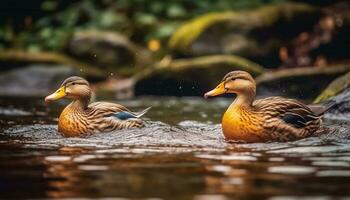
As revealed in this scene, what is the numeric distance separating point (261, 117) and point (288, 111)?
0.42 meters

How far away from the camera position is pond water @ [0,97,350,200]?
197 inches

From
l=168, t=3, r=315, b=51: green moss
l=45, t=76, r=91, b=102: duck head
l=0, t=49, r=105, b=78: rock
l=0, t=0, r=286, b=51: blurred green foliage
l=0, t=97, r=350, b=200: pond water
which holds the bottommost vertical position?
l=0, t=97, r=350, b=200: pond water

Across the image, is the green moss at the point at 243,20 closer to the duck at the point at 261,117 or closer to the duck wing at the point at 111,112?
the duck wing at the point at 111,112

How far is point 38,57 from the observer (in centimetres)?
2180

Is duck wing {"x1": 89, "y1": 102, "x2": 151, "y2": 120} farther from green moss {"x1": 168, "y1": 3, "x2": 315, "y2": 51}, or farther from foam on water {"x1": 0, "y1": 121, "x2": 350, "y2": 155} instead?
green moss {"x1": 168, "y1": 3, "x2": 315, "y2": 51}

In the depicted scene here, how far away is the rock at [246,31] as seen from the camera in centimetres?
2039

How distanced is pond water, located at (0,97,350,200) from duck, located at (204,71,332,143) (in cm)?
21

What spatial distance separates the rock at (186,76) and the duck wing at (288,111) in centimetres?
899

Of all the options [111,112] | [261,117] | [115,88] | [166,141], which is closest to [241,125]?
[261,117]

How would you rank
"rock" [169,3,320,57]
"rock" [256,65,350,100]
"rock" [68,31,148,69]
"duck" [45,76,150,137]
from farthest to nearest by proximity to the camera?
"rock" [68,31,148,69]
"rock" [169,3,320,57]
"rock" [256,65,350,100]
"duck" [45,76,150,137]

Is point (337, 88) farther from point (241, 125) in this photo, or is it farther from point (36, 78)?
point (36, 78)

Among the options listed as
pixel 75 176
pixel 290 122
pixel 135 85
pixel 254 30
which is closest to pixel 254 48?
pixel 254 30

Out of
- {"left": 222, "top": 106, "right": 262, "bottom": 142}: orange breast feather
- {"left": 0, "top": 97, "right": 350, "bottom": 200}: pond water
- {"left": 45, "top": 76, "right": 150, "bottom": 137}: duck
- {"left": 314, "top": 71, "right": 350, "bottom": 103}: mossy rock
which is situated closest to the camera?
{"left": 0, "top": 97, "right": 350, "bottom": 200}: pond water

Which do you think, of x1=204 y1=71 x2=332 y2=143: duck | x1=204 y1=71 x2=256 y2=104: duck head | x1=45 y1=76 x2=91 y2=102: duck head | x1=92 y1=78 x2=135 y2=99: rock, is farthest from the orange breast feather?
x1=92 y1=78 x2=135 y2=99: rock
